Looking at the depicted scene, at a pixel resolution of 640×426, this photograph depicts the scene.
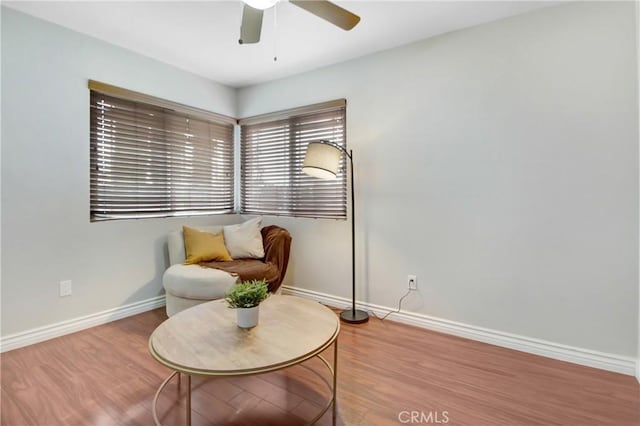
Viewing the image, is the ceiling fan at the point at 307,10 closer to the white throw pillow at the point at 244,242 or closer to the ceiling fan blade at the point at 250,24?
the ceiling fan blade at the point at 250,24

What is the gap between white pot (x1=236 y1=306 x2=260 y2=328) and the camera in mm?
1531

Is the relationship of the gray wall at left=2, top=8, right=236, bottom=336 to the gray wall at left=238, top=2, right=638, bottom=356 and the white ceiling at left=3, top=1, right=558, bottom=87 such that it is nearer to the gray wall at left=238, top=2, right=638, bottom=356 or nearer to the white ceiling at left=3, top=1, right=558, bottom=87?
the white ceiling at left=3, top=1, right=558, bottom=87

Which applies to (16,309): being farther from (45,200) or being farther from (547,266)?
(547,266)

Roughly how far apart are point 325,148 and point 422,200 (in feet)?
3.03

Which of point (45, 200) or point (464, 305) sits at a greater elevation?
point (45, 200)

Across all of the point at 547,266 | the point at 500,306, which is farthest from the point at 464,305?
the point at 547,266

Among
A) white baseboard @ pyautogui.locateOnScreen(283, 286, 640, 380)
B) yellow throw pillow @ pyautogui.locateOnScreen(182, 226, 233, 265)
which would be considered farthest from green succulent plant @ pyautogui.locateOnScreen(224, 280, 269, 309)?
white baseboard @ pyautogui.locateOnScreen(283, 286, 640, 380)

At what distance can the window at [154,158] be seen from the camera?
2730 millimetres

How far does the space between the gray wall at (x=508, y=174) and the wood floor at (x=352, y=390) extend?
396mm

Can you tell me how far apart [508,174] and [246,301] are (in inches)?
79.6

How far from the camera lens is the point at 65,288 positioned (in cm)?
250

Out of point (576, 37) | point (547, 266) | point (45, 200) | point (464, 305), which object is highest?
point (576, 37)

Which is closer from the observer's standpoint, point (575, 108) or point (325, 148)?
point (575, 108)

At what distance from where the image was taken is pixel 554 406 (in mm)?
1640
